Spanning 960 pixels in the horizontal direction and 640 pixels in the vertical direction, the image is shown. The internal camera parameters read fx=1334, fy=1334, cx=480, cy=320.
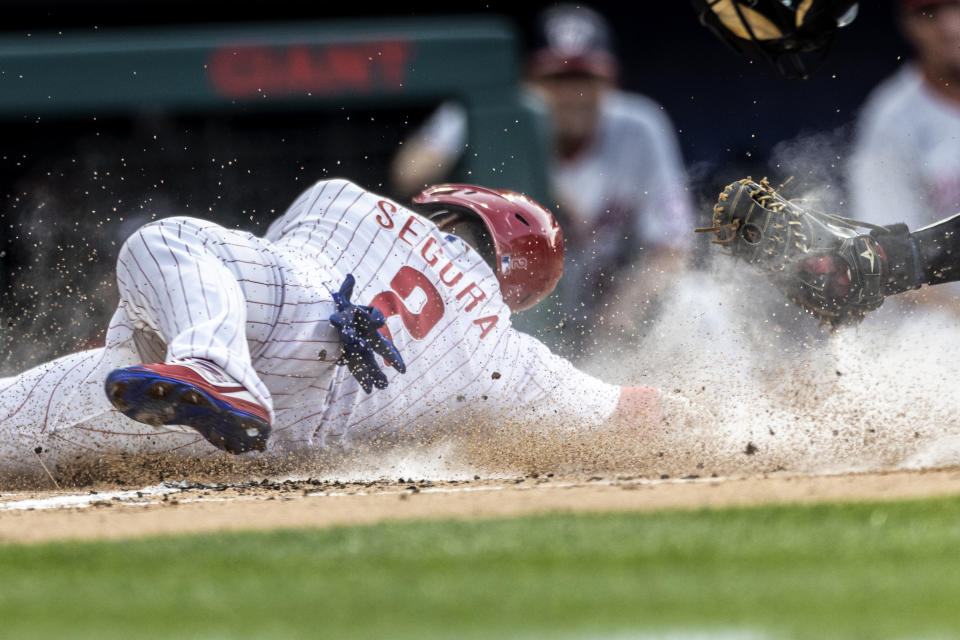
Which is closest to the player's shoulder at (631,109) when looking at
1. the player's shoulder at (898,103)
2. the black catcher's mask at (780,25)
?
the player's shoulder at (898,103)

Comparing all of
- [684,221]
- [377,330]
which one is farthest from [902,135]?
[377,330]

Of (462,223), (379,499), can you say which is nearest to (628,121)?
(462,223)

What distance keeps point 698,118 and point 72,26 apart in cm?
322

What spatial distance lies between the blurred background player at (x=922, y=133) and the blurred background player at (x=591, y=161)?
29.5 inches

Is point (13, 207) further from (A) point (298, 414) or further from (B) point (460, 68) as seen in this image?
(A) point (298, 414)

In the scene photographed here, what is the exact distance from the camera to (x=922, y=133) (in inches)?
213

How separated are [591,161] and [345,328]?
263 cm

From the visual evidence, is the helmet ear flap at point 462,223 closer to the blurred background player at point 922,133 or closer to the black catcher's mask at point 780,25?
the black catcher's mask at point 780,25

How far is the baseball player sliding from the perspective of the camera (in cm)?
352

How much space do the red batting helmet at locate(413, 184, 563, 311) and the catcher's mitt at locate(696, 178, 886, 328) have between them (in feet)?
1.74

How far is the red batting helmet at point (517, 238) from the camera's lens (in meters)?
4.21

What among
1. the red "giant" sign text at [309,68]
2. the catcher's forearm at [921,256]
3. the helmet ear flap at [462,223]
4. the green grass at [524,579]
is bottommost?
the green grass at [524,579]

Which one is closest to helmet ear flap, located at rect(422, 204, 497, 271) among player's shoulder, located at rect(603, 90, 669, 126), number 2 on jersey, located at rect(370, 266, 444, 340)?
number 2 on jersey, located at rect(370, 266, 444, 340)

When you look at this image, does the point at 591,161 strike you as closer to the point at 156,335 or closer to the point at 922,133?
the point at 922,133
